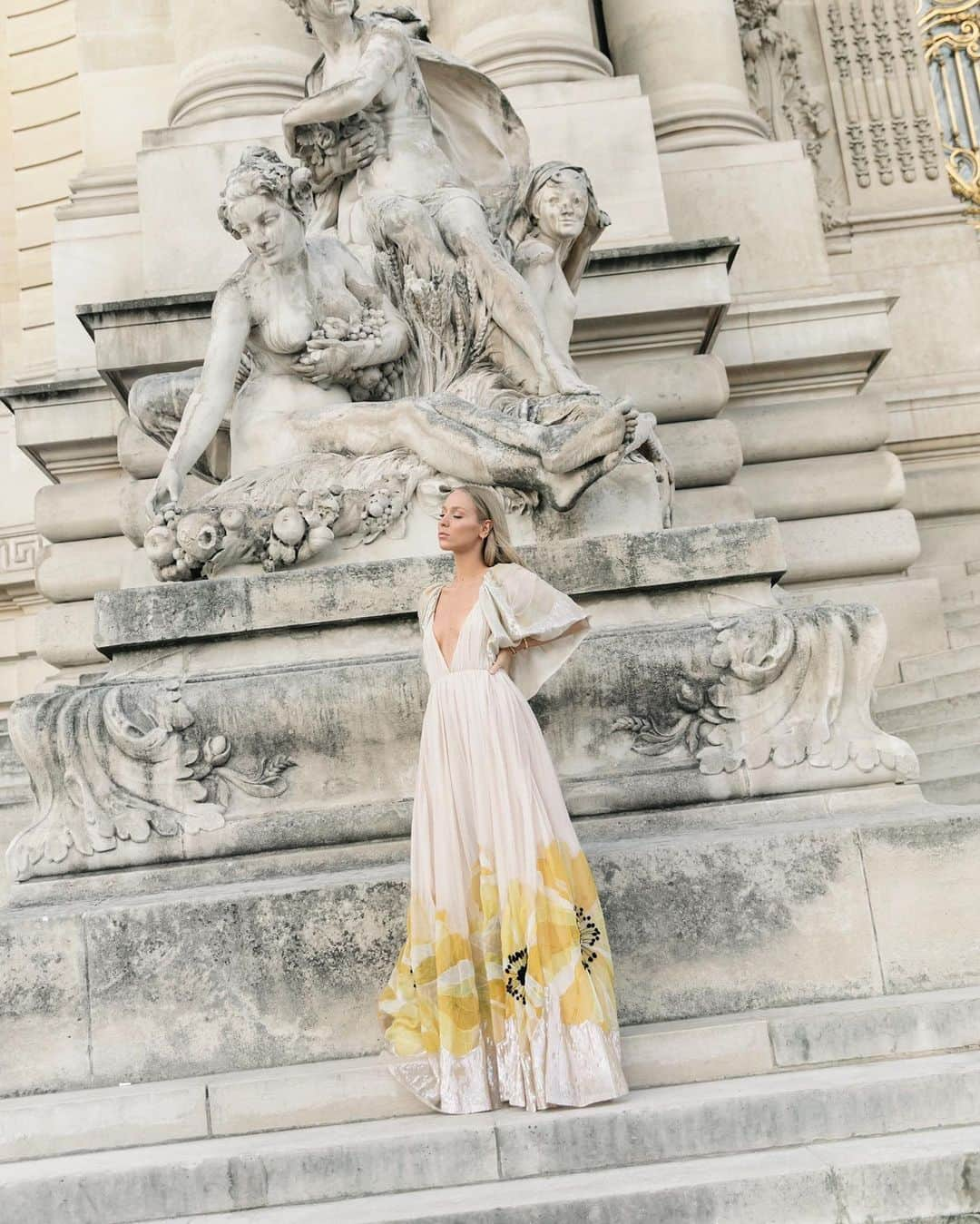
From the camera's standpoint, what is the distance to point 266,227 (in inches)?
259

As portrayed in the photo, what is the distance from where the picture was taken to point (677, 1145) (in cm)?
405

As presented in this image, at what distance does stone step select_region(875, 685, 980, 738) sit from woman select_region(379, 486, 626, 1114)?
4.49 m

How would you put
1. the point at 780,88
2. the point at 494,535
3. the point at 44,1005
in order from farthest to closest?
the point at 780,88, the point at 44,1005, the point at 494,535

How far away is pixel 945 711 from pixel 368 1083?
518cm

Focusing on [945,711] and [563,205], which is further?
[945,711]

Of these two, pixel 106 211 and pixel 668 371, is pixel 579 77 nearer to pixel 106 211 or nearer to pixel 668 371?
pixel 668 371

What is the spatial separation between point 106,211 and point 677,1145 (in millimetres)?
8495

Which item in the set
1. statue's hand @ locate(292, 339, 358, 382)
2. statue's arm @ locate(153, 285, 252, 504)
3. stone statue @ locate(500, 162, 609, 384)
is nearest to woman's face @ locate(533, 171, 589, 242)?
stone statue @ locate(500, 162, 609, 384)

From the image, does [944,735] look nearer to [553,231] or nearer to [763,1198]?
[553,231]

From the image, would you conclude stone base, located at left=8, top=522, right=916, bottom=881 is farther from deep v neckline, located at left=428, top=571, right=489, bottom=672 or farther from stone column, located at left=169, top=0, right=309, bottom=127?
stone column, located at left=169, top=0, right=309, bottom=127

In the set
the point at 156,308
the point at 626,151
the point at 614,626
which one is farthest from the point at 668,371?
the point at 614,626

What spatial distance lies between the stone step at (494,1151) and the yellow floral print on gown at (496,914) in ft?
0.62

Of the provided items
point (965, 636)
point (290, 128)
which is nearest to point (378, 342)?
point (290, 128)

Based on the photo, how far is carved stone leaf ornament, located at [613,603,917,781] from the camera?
5.62 meters
